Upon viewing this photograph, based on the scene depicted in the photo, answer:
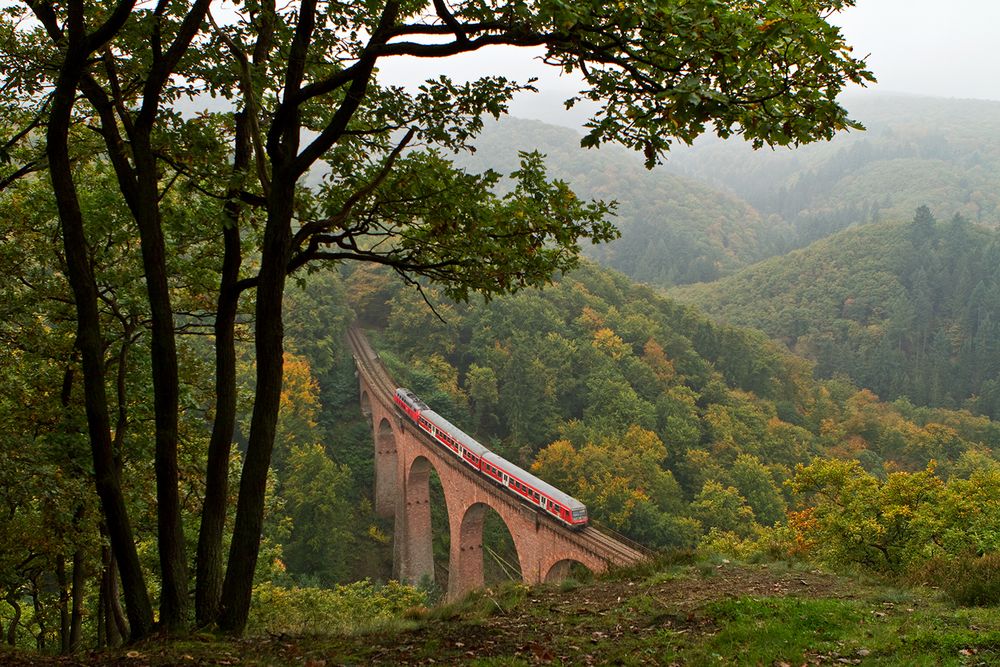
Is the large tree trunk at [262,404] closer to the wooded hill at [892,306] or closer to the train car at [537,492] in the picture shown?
the train car at [537,492]

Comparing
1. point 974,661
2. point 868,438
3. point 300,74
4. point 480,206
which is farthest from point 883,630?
point 868,438

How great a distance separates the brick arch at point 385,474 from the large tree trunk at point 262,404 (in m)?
28.1

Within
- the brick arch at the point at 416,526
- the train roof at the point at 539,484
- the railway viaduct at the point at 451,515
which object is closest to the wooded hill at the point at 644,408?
the railway viaduct at the point at 451,515

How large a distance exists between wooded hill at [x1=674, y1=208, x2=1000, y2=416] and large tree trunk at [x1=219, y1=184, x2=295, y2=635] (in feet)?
228

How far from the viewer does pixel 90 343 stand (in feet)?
15.1

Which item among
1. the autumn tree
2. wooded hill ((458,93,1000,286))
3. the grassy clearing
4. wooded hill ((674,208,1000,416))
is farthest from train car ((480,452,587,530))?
wooded hill ((458,93,1000,286))

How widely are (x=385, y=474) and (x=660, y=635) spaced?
29.1 metres

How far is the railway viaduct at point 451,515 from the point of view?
19484 millimetres

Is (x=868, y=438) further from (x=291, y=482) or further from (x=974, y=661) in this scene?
(x=974, y=661)

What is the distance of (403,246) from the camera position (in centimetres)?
552

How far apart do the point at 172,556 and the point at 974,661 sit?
588 centimetres

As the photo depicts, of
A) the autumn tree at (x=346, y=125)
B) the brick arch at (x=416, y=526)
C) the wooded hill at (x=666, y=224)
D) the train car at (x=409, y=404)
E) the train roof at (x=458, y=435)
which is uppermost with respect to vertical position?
the wooded hill at (x=666, y=224)

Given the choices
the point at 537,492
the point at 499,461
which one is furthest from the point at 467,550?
the point at 537,492

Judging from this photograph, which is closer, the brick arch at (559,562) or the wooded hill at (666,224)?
the brick arch at (559,562)
